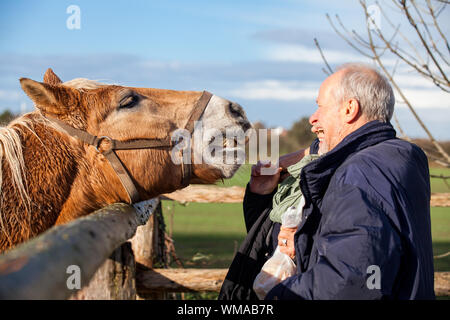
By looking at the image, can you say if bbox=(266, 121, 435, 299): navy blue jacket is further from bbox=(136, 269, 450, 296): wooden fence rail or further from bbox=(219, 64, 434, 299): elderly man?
bbox=(136, 269, 450, 296): wooden fence rail

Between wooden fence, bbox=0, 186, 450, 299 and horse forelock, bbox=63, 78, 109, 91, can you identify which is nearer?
wooden fence, bbox=0, 186, 450, 299

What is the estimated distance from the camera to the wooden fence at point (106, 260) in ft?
3.46

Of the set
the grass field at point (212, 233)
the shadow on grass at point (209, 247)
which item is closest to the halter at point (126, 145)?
the grass field at point (212, 233)

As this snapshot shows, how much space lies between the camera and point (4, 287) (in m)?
0.94

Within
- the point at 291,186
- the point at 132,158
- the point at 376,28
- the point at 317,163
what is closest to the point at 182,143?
the point at 132,158

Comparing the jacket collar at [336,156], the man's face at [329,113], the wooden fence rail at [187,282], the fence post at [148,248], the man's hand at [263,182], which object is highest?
the man's face at [329,113]

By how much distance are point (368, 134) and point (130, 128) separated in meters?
1.41

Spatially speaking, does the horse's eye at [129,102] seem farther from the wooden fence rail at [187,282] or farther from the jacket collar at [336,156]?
the wooden fence rail at [187,282]

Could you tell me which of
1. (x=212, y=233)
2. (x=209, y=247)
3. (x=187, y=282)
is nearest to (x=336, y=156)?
(x=187, y=282)

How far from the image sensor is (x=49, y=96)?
2455 millimetres

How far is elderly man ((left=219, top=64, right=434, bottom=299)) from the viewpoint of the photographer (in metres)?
1.59

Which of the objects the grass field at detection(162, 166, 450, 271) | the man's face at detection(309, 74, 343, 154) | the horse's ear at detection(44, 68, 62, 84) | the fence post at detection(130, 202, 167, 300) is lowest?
the grass field at detection(162, 166, 450, 271)

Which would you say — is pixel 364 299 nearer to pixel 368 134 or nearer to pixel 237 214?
pixel 368 134

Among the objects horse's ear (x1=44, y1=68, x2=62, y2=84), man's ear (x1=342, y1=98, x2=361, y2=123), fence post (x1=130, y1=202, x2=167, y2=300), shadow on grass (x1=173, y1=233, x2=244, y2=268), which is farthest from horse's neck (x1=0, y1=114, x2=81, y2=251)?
shadow on grass (x1=173, y1=233, x2=244, y2=268)
